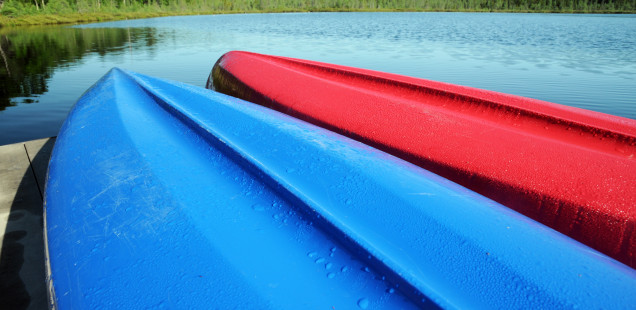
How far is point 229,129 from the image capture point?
2092 mm

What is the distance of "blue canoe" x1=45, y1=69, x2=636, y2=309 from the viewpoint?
3.19ft

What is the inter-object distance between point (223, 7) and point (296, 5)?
13683 mm

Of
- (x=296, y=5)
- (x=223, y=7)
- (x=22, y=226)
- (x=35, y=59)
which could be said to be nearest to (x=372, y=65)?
(x=22, y=226)

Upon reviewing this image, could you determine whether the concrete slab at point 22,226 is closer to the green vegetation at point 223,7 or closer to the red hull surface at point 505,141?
the red hull surface at point 505,141

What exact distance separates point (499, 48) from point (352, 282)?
42.3 ft

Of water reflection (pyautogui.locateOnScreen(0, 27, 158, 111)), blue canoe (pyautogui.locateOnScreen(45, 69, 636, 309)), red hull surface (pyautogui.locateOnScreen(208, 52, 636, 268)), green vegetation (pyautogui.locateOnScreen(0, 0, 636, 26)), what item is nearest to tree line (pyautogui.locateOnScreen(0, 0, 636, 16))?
green vegetation (pyautogui.locateOnScreen(0, 0, 636, 26))

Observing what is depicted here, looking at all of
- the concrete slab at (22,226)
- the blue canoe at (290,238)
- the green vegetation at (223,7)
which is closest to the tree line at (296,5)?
the green vegetation at (223,7)

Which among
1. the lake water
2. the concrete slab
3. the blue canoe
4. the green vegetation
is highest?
the green vegetation

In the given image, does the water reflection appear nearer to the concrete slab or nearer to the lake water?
the lake water

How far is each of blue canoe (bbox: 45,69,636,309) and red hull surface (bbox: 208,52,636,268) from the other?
366 mm

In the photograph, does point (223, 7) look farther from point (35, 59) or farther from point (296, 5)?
point (35, 59)

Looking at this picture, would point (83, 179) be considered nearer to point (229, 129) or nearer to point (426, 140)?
point (229, 129)

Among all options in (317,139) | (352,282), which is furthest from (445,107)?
(352,282)

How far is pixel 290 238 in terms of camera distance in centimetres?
121
